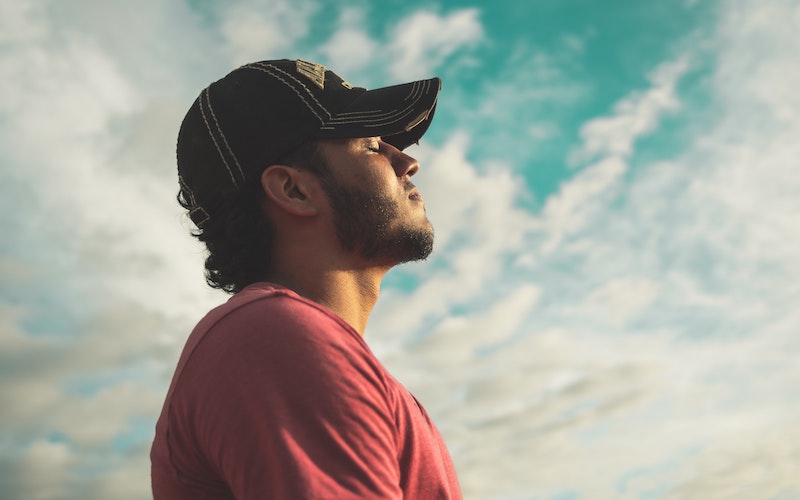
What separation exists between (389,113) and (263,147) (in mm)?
759

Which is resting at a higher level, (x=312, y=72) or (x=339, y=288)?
(x=312, y=72)

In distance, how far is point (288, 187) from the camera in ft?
13.0

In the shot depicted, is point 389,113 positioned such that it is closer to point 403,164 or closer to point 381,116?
point 381,116

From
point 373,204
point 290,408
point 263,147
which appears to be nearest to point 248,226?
point 263,147

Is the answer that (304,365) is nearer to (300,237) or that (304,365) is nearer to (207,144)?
(300,237)

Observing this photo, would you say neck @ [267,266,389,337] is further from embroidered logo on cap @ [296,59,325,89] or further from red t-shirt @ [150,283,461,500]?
embroidered logo on cap @ [296,59,325,89]

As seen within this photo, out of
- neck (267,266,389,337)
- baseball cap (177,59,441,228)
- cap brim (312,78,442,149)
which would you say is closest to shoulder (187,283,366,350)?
neck (267,266,389,337)

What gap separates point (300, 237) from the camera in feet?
12.7

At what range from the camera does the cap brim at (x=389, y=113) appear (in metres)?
4.00

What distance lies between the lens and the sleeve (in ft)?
7.43

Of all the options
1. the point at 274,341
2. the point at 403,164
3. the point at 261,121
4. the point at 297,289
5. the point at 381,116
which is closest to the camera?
the point at 274,341

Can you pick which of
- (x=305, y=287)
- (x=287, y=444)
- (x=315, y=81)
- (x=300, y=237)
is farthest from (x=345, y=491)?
(x=315, y=81)

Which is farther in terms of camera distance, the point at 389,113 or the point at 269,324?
the point at 389,113

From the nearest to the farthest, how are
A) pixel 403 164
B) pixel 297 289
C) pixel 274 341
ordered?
pixel 274 341
pixel 297 289
pixel 403 164
